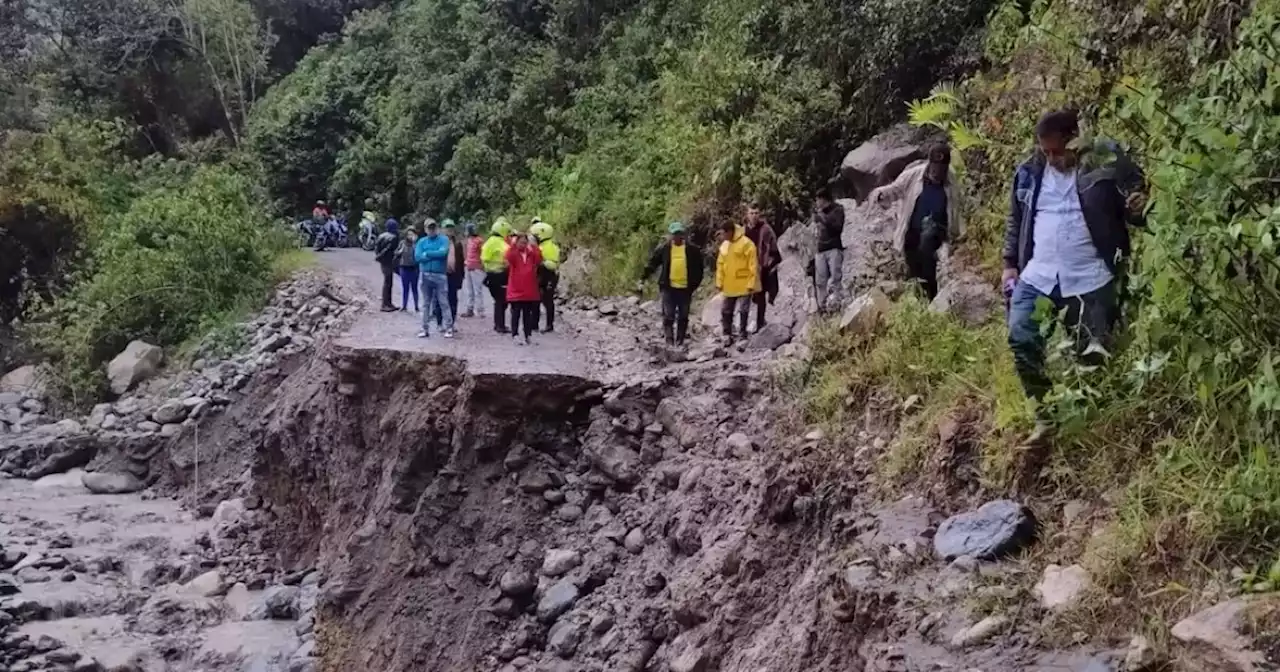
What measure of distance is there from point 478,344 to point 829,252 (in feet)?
13.2

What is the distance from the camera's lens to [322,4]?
40.0 m

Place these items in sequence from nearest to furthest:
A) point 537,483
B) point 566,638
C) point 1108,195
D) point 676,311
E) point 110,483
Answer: point 1108,195 < point 566,638 < point 537,483 < point 676,311 < point 110,483

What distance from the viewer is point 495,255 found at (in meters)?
13.7

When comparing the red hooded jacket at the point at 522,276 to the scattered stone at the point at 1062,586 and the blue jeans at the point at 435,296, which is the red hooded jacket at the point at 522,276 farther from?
the scattered stone at the point at 1062,586

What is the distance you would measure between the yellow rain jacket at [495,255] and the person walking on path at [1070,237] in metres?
8.98

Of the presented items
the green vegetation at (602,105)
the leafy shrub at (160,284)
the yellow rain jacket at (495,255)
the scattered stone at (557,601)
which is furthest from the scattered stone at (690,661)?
the leafy shrub at (160,284)

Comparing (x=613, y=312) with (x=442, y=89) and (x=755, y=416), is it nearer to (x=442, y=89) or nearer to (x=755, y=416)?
(x=755, y=416)

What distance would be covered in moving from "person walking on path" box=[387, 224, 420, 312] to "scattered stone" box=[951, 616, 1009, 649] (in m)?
10.1

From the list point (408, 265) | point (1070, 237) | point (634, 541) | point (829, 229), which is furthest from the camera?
point (408, 265)

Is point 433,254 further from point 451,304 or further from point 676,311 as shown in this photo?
point 676,311

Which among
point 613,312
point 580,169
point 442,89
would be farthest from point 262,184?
point 613,312

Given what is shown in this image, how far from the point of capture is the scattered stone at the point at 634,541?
8984 mm

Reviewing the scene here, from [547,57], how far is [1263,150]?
21.1 m

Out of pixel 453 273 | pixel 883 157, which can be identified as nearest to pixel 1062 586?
pixel 883 157
